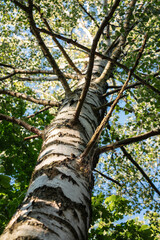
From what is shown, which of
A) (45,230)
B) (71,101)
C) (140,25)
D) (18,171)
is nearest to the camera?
(45,230)

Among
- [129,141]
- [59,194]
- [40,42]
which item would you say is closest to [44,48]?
[40,42]

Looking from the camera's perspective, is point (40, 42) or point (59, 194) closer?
point (59, 194)

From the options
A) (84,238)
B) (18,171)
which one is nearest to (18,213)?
(84,238)

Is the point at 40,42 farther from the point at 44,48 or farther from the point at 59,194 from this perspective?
the point at 59,194

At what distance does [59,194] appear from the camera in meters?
1.20

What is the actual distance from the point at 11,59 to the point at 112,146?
6605mm

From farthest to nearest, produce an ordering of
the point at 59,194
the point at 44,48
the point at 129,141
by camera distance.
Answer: the point at 44,48, the point at 129,141, the point at 59,194

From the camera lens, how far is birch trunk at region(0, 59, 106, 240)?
98 centimetres

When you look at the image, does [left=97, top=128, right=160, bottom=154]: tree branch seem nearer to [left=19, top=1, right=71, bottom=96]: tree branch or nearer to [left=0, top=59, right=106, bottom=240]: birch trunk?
[left=0, top=59, right=106, bottom=240]: birch trunk

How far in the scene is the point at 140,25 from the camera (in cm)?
267

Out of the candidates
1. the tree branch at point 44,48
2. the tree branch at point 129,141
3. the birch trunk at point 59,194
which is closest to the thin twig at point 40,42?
the tree branch at point 44,48

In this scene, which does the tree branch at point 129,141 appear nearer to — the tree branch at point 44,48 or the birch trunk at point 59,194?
the birch trunk at point 59,194

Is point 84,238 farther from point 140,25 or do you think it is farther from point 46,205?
point 140,25

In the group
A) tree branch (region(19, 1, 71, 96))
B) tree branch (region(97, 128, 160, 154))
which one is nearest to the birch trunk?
tree branch (region(97, 128, 160, 154))
